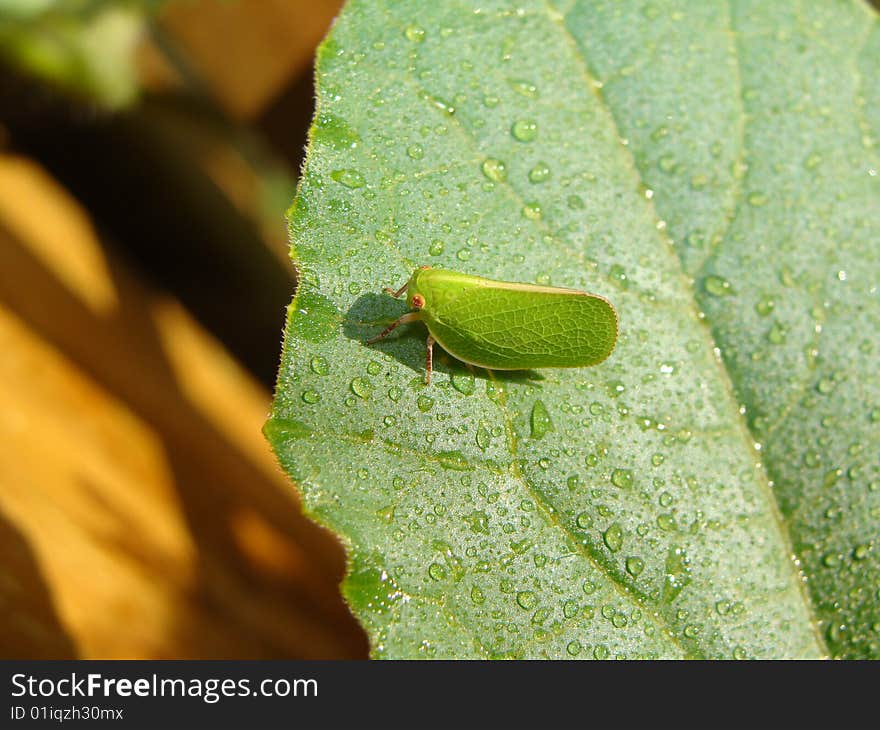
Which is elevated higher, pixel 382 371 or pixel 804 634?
pixel 382 371

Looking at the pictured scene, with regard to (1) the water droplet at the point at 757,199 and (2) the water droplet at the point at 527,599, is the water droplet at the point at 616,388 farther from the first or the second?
(1) the water droplet at the point at 757,199

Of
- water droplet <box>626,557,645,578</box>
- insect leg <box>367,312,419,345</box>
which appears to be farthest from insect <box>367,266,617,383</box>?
water droplet <box>626,557,645,578</box>

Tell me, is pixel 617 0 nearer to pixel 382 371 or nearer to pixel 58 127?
pixel 382 371

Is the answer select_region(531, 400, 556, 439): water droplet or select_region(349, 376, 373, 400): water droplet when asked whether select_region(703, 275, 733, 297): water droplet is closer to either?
select_region(531, 400, 556, 439): water droplet

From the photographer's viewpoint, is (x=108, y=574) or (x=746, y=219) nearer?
(x=746, y=219)

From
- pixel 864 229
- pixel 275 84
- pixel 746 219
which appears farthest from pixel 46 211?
pixel 864 229

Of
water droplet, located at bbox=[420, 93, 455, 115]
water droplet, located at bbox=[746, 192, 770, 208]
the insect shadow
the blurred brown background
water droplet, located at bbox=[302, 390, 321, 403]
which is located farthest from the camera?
the blurred brown background

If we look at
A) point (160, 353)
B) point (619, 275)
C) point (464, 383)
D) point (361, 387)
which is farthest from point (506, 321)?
point (160, 353)
